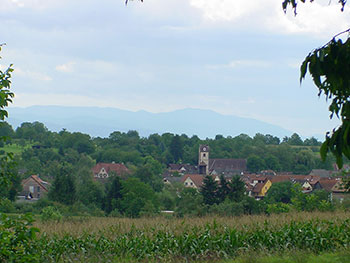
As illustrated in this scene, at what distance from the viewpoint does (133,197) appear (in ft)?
158

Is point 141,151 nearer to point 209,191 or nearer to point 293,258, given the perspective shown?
point 209,191

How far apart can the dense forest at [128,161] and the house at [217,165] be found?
101 inches

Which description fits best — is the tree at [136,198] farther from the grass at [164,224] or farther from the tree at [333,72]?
the tree at [333,72]

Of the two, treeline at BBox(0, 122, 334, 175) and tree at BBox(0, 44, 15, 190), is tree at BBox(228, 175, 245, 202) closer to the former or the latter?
tree at BBox(0, 44, 15, 190)

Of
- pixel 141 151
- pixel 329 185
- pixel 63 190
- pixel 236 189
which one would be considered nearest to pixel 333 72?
pixel 236 189

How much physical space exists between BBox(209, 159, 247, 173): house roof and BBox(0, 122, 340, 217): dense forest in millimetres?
1932

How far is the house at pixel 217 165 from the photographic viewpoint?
11874 centimetres

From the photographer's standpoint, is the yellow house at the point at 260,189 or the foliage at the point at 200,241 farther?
the yellow house at the point at 260,189

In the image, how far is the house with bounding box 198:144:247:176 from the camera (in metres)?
119

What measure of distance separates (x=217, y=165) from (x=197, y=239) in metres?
114

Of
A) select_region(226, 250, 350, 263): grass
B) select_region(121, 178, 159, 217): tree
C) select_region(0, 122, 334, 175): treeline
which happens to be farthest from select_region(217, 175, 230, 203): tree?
select_region(0, 122, 334, 175): treeline

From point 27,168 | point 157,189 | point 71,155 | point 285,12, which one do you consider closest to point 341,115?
point 285,12

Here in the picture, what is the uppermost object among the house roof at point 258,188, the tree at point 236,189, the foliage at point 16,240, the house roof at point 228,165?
the house roof at point 228,165

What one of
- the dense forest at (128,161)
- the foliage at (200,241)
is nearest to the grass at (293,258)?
the foliage at (200,241)
